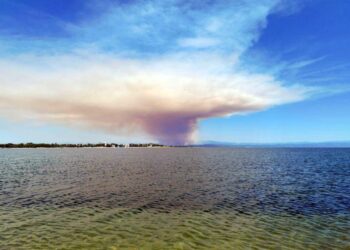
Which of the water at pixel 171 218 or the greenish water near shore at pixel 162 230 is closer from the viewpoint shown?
the greenish water near shore at pixel 162 230

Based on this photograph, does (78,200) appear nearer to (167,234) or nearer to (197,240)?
(167,234)

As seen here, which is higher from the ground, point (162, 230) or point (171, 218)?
point (171, 218)

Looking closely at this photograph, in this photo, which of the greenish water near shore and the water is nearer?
the greenish water near shore

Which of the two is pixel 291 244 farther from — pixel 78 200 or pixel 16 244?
pixel 78 200

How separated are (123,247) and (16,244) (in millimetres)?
6902

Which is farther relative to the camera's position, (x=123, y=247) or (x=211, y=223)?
(x=211, y=223)

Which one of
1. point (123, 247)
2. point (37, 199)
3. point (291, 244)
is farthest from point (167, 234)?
point (37, 199)

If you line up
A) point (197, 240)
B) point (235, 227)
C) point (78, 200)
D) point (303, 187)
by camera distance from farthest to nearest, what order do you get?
point (303, 187) < point (78, 200) < point (235, 227) < point (197, 240)

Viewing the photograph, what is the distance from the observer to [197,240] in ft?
70.4

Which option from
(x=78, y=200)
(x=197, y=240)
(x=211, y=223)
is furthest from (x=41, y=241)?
(x=78, y=200)

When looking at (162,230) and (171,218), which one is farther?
(171,218)

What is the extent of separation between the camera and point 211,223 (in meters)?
26.0

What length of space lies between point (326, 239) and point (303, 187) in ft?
99.8

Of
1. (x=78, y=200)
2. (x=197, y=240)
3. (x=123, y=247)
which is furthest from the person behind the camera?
(x=78, y=200)
